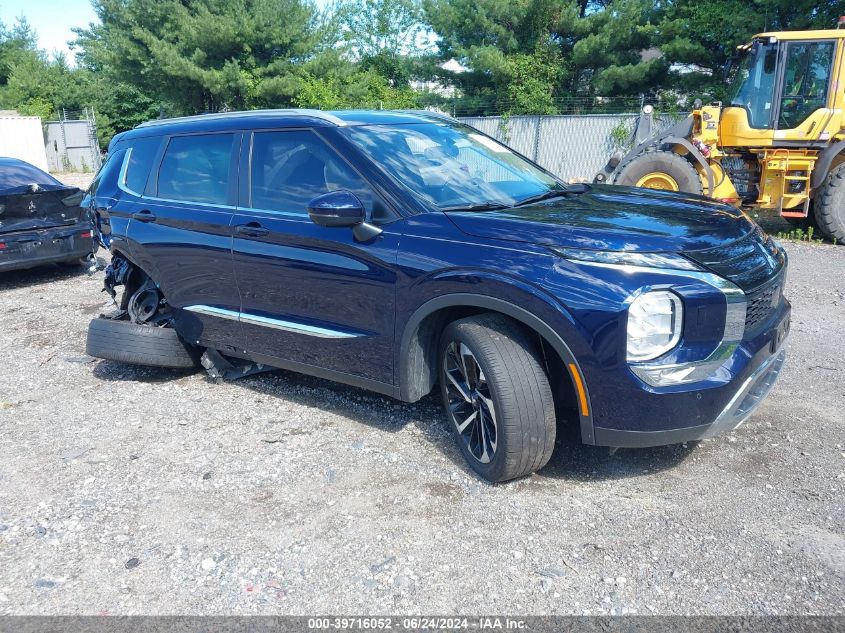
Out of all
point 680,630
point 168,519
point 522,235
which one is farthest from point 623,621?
point 168,519

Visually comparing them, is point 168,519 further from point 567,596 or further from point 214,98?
point 214,98

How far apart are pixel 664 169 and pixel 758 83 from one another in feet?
6.44

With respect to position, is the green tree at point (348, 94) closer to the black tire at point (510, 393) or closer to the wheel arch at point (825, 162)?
the wheel arch at point (825, 162)

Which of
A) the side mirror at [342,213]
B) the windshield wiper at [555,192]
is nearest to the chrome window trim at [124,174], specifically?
the side mirror at [342,213]

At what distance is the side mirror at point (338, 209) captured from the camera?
3666 mm

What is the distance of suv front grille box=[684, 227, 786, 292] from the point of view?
3.20m

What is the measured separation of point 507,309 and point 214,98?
29.5m

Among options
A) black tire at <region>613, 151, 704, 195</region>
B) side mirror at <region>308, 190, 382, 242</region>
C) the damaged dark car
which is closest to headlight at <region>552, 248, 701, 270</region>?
side mirror at <region>308, 190, 382, 242</region>

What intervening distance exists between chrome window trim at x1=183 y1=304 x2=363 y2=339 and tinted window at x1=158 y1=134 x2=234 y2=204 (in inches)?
29.4

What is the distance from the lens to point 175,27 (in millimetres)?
27562

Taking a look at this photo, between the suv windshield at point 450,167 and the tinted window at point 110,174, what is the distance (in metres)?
2.42

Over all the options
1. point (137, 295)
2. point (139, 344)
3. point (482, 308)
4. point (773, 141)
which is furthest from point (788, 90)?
point (139, 344)

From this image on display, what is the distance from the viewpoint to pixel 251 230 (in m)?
4.33

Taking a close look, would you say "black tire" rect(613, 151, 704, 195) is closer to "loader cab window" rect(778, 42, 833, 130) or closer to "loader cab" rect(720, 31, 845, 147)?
"loader cab" rect(720, 31, 845, 147)
